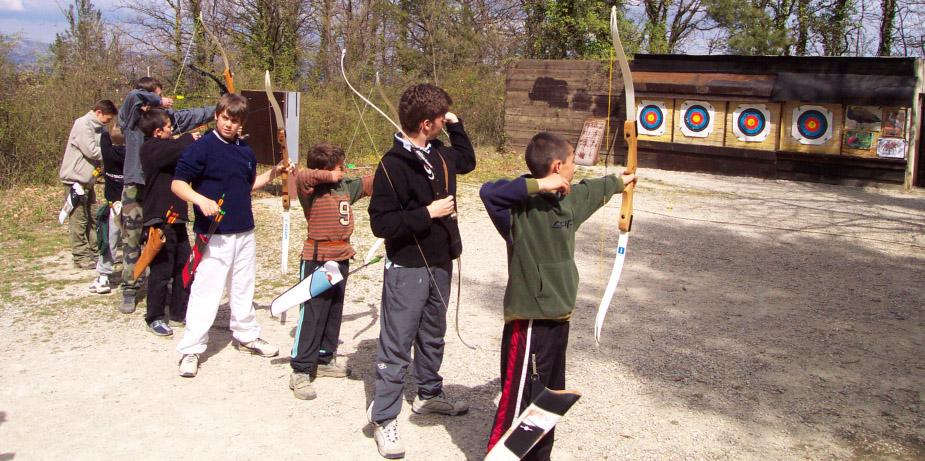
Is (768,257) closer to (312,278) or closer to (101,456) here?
(312,278)

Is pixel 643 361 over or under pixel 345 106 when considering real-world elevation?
under

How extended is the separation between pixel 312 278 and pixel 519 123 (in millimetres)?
14045

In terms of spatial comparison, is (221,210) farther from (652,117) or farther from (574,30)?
(574,30)

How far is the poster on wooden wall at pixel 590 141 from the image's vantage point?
16.0 meters

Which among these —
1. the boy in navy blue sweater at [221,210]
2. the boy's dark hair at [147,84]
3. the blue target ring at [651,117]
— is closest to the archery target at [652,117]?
the blue target ring at [651,117]

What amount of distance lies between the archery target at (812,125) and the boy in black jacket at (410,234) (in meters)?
12.5

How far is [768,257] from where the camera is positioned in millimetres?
7359

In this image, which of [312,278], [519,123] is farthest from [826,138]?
[312,278]

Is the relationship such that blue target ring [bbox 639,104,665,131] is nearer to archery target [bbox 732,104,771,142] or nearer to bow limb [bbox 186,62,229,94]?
archery target [bbox 732,104,771,142]

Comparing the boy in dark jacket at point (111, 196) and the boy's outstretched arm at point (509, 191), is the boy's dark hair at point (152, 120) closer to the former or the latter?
the boy in dark jacket at point (111, 196)

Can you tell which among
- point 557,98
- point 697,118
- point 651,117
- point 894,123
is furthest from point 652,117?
point 894,123

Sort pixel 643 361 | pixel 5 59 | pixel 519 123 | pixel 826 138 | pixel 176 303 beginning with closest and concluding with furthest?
1. pixel 643 361
2. pixel 176 303
3. pixel 5 59
4. pixel 826 138
5. pixel 519 123

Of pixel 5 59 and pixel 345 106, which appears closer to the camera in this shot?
pixel 5 59

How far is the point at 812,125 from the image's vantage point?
1378 centimetres
